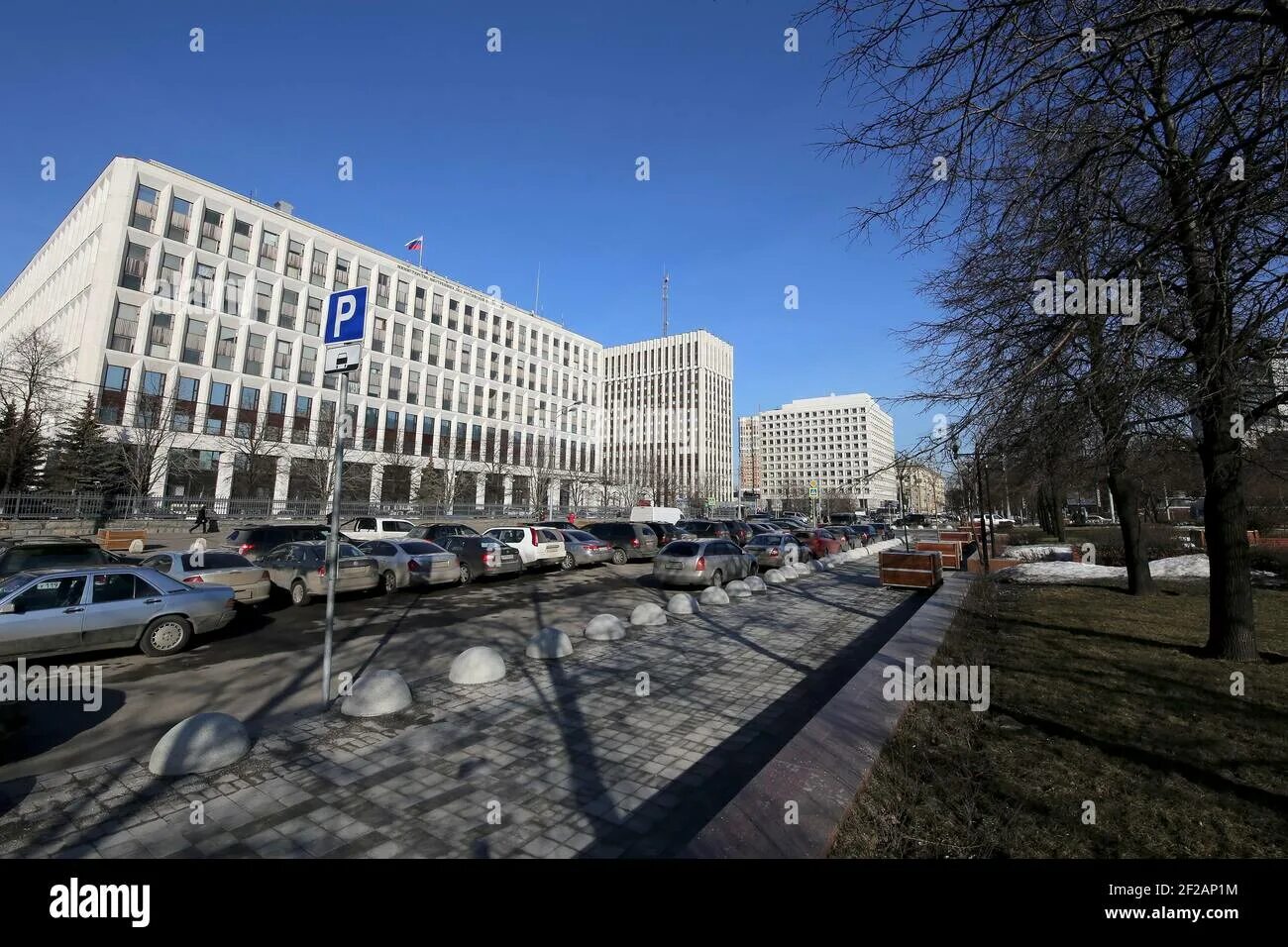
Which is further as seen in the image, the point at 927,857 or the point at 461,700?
the point at 461,700

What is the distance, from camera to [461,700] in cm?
653

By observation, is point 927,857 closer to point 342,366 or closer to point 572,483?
point 342,366

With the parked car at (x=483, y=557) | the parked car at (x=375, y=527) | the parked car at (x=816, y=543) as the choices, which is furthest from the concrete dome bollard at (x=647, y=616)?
the parked car at (x=816, y=543)

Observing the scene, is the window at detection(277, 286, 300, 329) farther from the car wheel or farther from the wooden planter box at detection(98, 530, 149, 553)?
the car wheel

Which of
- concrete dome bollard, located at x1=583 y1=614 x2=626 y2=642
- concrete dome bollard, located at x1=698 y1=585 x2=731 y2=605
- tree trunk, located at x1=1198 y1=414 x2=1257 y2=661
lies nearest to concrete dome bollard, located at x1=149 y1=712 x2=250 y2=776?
concrete dome bollard, located at x1=583 y1=614 x2=626 y2=642

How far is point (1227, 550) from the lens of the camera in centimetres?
795

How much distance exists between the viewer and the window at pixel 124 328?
4128 centimetres

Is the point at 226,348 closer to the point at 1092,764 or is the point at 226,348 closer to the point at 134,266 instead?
the point at 134,266

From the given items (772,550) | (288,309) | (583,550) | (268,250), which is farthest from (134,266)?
(772,550)

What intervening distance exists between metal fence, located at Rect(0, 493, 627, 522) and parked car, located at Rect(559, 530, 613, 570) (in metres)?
8.15

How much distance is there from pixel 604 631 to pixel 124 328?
51.8 m
